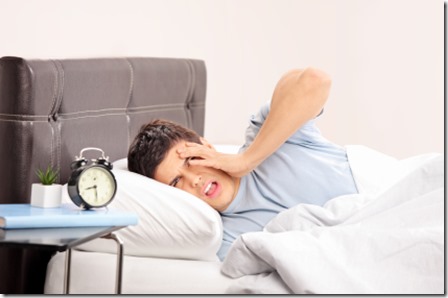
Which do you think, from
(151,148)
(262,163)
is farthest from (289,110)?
A: (151,148)

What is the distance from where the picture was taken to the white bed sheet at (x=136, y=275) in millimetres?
1645

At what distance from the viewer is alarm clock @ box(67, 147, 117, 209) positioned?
153 centimetres

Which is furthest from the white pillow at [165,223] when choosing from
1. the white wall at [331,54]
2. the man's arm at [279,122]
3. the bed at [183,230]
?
the white wall at [331,54]

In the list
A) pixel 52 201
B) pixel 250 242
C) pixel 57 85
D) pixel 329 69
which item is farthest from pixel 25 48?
pixel 329 69

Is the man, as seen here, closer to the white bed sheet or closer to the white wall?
the white bed sheet

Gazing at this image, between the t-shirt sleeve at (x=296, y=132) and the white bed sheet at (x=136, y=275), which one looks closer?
the white bed sheet at (x=136, y=275)

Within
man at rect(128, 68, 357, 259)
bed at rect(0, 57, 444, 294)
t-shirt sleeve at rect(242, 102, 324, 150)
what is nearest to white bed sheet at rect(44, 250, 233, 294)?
bed at rect(0, 57, 444, 294)

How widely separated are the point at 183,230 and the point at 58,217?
0.36m

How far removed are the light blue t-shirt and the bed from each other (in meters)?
0.07

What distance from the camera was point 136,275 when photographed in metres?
1.69

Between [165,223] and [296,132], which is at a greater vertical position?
[296,132]

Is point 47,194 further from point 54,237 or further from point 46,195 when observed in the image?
point 54,237

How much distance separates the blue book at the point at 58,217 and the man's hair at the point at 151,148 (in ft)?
0.98

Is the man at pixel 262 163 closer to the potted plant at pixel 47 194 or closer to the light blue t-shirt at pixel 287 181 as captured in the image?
the light blue t-shirt at pixel 287 181
